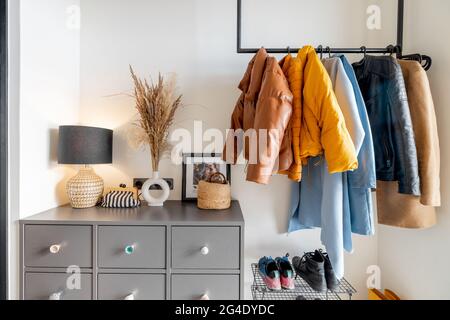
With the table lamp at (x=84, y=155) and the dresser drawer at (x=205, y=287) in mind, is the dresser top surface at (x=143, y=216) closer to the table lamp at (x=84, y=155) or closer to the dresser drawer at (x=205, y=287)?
the table lamp at (x=84, y=155)

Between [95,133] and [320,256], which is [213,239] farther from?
[95,133]

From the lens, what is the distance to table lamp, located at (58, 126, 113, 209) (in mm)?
1000

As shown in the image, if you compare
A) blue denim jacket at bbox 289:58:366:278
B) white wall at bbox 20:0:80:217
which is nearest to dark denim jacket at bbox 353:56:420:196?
blue denim jacket at bbox 289:58:366:278

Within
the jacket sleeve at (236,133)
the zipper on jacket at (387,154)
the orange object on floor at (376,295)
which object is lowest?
the orange object on floor at (376,295)

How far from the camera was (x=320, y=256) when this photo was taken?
108 cm

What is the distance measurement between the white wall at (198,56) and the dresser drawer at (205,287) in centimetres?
44

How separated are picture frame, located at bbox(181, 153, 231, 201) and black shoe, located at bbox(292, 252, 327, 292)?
A: 629 millimetres

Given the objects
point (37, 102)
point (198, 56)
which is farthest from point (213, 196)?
point (37, 102)

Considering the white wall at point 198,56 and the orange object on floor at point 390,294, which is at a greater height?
the white wall at point 198,56

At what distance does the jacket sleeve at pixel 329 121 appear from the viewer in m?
0.73

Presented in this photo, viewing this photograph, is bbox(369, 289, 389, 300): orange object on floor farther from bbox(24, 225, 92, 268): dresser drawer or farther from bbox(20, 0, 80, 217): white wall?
bbox(20, 0, 80, 217): white wall

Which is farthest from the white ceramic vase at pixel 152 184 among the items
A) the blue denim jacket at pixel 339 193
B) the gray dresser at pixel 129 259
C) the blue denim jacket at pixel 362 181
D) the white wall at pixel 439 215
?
the white wall at pixel 439 215

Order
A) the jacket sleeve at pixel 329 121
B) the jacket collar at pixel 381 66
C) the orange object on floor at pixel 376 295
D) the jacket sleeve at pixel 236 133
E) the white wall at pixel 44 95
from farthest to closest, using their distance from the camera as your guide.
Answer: the orange object on floor at pixel 376 295
the jacket sleeve at pixel 236 133
the white wall at pixel 44 95
the jacket collar at pixel 381 66
the jacket sleeve at pixel 329 121
